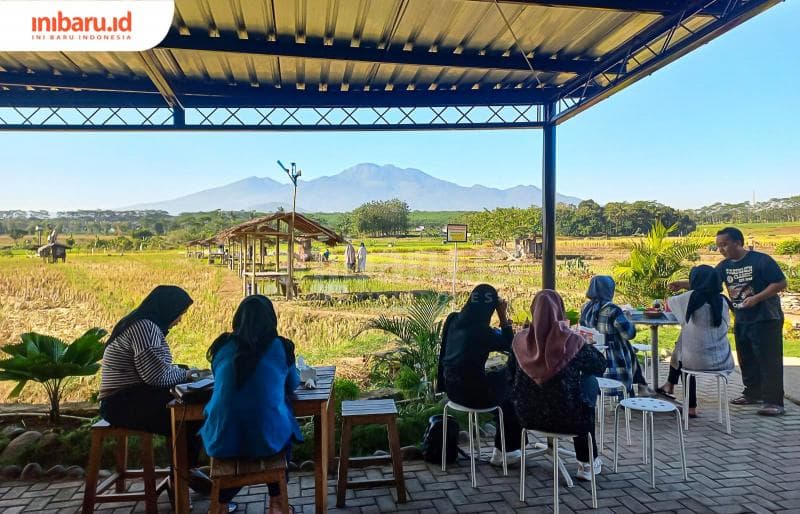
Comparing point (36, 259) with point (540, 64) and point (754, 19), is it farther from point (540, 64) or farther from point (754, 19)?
point (754, 19)

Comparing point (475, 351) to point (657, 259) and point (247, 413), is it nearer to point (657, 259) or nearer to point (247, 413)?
point (247, 413)

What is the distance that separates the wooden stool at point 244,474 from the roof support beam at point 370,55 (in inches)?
149

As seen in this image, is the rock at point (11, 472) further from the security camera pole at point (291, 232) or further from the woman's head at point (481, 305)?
the security camera pole at point (291, 232)

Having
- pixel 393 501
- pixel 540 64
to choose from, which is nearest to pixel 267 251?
pixel 540 64

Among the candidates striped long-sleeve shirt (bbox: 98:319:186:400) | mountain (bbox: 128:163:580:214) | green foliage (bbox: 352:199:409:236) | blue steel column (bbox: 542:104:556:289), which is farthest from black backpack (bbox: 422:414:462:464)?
green foliage (bbox: 352:199:409:236)

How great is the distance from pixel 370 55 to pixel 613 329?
3.36m

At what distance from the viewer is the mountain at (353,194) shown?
7.90m

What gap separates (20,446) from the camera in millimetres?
3688

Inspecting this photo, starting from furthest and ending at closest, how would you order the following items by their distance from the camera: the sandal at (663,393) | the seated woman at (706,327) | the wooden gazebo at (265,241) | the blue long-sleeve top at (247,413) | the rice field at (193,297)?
1. the rice field at (193,297)
2. the wooden gazebo at (265,241)
3. the sandal at (663,393)
4. the seated woman at (706,327)
5. the blue long-sleeve top at (247,413)

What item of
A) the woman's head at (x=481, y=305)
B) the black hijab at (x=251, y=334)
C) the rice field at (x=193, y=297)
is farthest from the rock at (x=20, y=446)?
the rice field at (x=193, y=297)

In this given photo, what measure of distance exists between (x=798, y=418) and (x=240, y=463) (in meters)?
4.81

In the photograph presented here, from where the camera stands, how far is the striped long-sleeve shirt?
2799 millimetres

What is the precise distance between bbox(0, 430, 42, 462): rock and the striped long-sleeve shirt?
1414 mm

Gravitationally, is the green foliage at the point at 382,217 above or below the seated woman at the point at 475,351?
above
